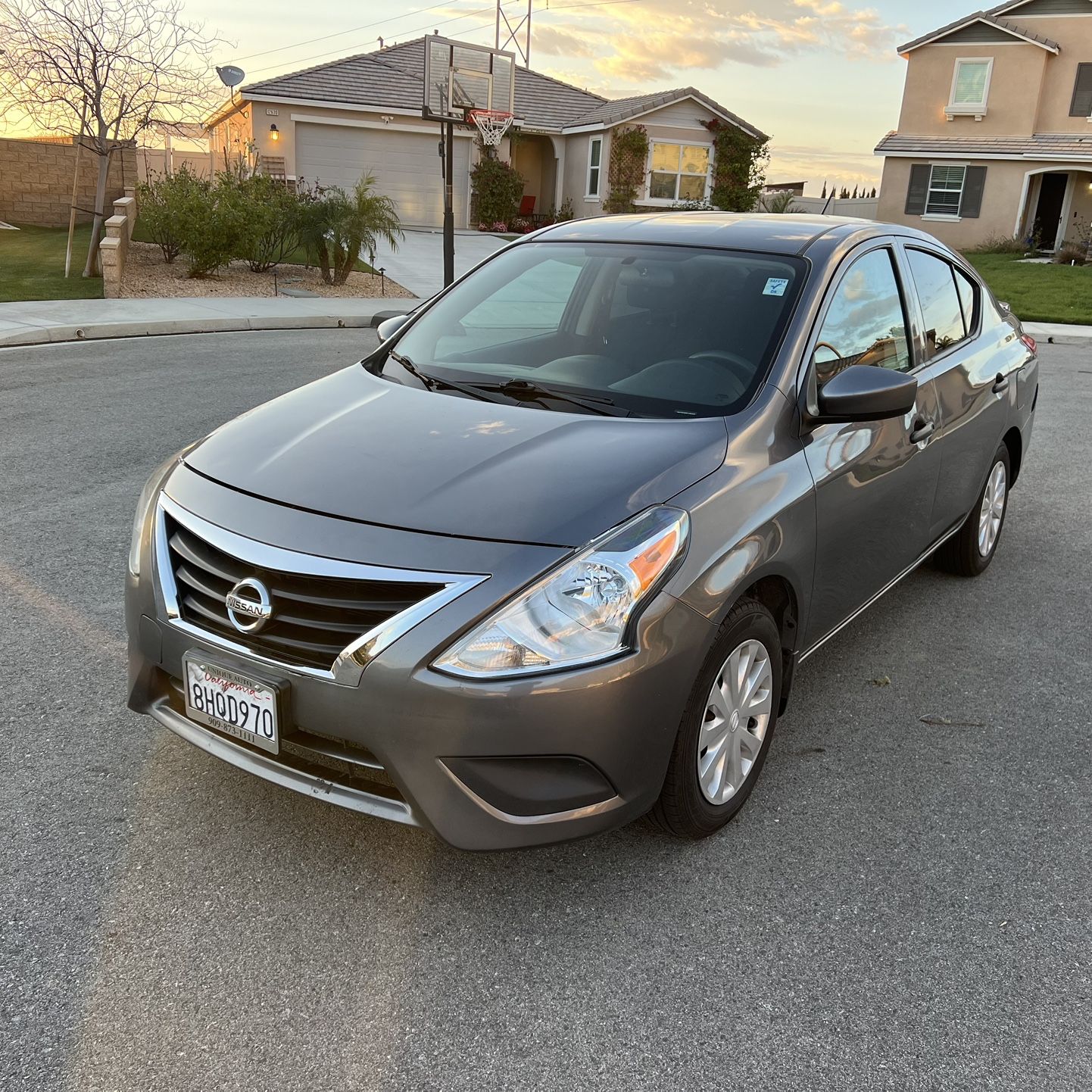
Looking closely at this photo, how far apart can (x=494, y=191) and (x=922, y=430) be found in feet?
95.5

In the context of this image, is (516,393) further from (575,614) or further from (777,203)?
(777,203)

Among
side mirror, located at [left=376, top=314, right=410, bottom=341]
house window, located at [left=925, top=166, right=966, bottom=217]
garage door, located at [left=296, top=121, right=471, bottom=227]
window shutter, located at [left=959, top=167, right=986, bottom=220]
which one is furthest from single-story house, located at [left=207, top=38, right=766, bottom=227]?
side mirror, located at [left=376, top=314, right=410, bottom=341]

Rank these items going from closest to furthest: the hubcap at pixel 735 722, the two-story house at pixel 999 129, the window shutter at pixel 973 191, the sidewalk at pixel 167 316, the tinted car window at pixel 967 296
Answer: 1. the hubcap at pixel 735 722
2. the tinted car window at pixel 967 296
3. the sidewalk at pixel 167 316
4. the two-story house at pixel 999 129
5. the window shutter at pixel 973 191

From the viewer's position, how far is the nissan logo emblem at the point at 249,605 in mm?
→ 2584

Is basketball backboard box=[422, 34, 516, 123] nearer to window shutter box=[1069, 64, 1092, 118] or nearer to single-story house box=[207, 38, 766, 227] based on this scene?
single-story house box=[207, 38, 766, 227]

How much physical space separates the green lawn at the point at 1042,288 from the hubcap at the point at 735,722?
14.5m

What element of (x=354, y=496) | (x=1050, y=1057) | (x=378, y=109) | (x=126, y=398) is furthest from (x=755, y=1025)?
(x=378, y=109)

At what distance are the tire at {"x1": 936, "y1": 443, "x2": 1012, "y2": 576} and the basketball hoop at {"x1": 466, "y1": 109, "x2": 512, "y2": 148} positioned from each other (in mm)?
16733

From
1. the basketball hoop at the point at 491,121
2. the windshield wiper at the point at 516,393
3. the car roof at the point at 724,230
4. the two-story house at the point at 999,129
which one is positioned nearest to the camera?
the windshield wiper at the point at 516,393

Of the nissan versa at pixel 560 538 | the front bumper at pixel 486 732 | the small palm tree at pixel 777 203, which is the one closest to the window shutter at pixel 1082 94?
the small palm tree at pixel 777 203

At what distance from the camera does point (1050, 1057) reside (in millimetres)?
2322

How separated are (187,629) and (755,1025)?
1691 mm

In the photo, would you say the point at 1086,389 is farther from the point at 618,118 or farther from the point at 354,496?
the point at 618,118

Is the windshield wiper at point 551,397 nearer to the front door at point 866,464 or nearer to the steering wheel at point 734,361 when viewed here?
the steering wheel at point 734,361
